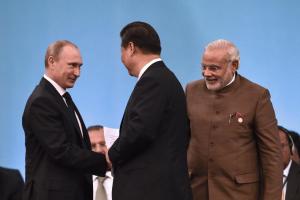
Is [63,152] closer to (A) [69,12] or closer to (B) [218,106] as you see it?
(B) [218,106]

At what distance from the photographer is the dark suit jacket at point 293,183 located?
5000 millimetres

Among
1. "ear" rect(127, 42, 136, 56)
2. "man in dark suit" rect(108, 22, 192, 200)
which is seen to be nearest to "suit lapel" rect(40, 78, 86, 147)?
"man in dark suit" rect(108, 22, 192, 200)

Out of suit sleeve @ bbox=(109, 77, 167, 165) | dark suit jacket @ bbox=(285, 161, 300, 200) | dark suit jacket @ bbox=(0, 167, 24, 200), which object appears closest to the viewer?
dark suit jacket @ bbox=(0, 167, 24, 200)

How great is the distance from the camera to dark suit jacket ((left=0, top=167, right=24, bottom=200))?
2715 mm

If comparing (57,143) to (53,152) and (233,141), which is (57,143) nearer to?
(53,152)

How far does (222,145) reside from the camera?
3.58 meters

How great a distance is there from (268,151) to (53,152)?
39.4 inches

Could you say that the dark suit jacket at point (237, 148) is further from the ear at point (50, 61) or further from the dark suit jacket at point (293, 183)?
the dark suit jacket at point (293, 183)

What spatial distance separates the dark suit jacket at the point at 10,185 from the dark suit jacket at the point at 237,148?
44.3 inches

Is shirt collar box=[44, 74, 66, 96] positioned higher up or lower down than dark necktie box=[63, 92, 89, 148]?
higher up

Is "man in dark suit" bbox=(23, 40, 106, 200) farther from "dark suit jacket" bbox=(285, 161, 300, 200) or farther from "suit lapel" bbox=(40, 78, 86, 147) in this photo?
"dark suit jacket" bbox=(285, 161, 300, 200)

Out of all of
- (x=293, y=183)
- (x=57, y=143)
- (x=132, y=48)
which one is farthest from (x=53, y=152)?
(x=293, y=183)

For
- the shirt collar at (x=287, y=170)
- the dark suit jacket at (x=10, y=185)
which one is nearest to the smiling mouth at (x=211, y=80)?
the dark suit jacket at (x=10, y=185)

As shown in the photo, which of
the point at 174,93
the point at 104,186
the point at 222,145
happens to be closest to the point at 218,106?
the point at 222,145
